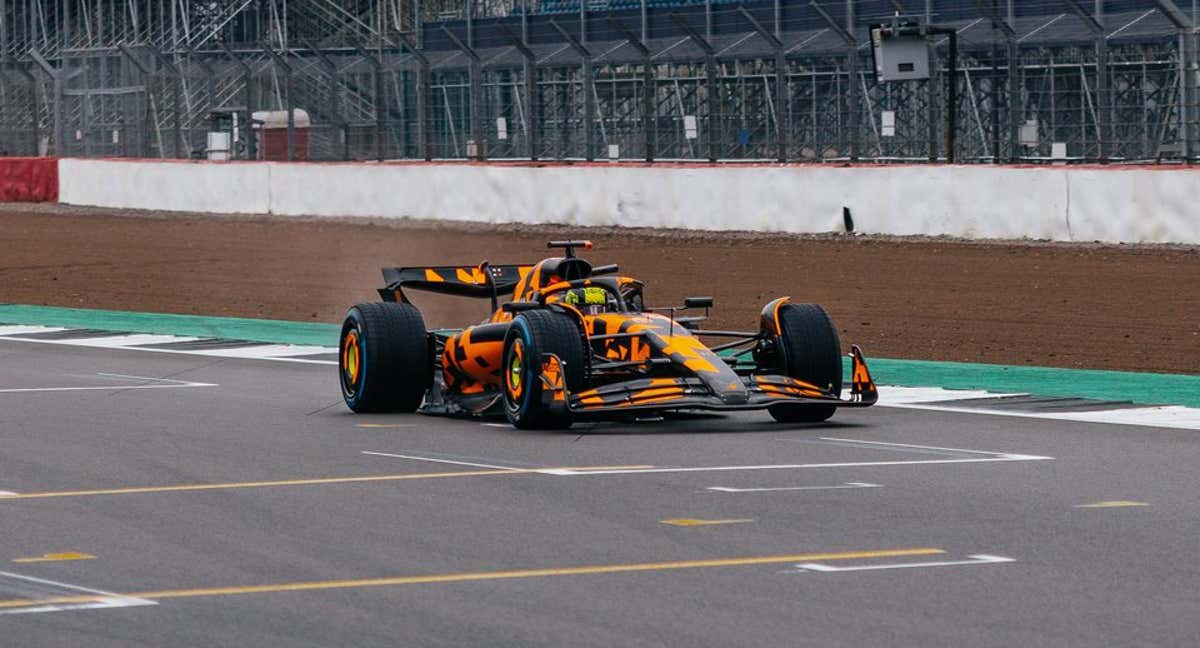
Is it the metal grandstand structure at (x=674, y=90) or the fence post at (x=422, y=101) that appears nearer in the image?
the metal grandstand structure at (x=674, y=90)

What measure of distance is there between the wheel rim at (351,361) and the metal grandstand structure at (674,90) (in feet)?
47.6

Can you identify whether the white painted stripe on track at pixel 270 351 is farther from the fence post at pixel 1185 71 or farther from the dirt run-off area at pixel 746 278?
the fence post at pixel 1185 71

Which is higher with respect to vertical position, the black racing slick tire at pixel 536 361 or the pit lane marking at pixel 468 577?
the black racing slick tire at pixel 536 361

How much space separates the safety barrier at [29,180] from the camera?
4556 cm

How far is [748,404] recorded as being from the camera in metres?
13.2

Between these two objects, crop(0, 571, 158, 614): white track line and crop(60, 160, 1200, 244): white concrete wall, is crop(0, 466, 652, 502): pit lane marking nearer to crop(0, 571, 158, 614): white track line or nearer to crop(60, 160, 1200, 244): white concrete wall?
crop(0, 571, 158, 614): white track line

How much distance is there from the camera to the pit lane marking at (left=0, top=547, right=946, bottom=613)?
26.4 ft

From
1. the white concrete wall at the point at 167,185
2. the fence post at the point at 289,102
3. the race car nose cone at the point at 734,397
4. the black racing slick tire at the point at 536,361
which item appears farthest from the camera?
the fence post at the point at 289,102

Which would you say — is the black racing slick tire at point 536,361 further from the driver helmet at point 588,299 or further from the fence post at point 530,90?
the fence post at point 530,90

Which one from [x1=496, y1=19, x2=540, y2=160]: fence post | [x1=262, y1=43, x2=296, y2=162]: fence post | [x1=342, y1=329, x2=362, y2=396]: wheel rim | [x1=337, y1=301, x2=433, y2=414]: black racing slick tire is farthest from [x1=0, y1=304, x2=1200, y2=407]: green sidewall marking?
[x1=262, y1=43, x2=296, y2=162]: fence post

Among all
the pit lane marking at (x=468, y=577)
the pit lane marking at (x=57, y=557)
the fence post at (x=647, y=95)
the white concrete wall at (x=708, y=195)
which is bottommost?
the pit lane marking at (x=468, y=577)

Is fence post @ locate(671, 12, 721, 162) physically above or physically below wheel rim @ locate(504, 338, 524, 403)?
above

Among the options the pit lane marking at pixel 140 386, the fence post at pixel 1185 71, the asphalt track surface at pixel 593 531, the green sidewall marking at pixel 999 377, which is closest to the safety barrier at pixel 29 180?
the green sidewall marking at pixel 999 377

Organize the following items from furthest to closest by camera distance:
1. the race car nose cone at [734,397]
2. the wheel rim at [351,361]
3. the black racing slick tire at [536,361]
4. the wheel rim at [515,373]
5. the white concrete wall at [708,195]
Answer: the white concrete wall at [708,195]
the wheel rim at [351,361]
the wheel rim at [515,373]
the black racing slick tire at [536,361]
the race car nose cone at [734,397]
